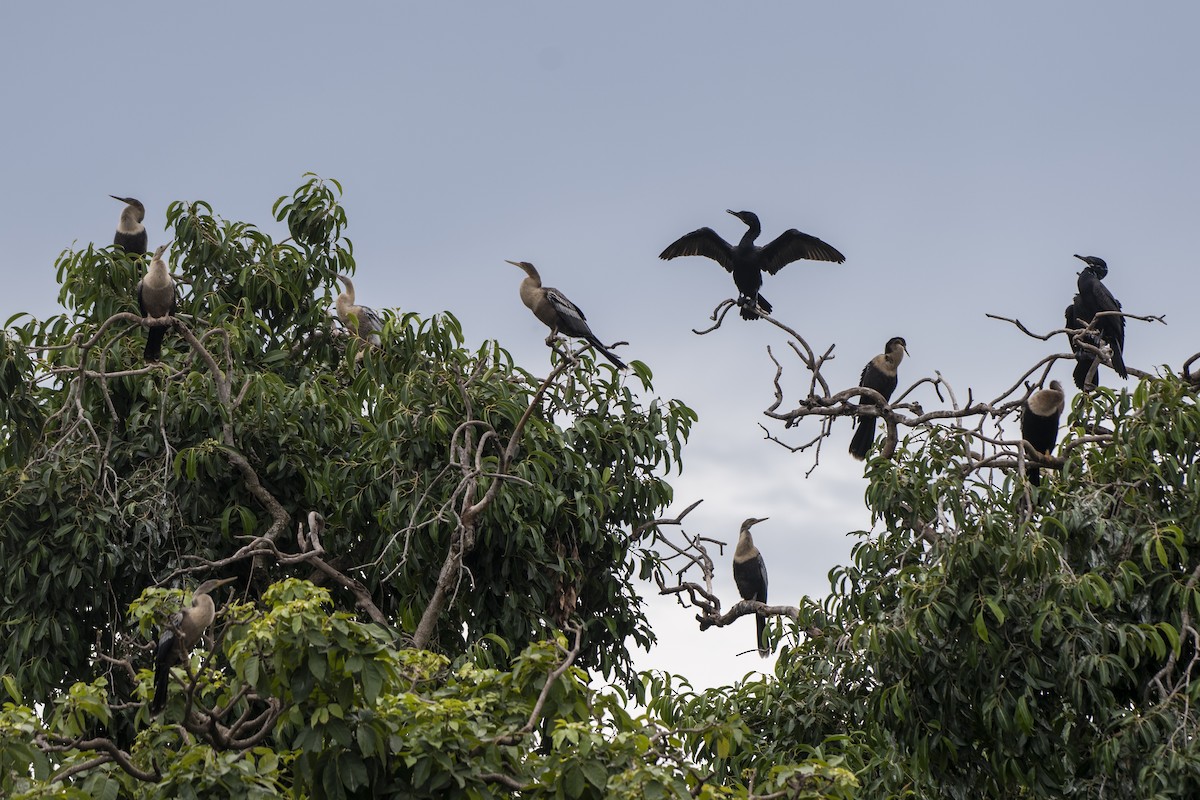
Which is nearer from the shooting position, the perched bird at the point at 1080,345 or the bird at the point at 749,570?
the perched bird at the point at 1080,345

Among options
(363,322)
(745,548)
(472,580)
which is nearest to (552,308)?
(363,322)

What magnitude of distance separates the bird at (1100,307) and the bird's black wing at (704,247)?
92.8 inches

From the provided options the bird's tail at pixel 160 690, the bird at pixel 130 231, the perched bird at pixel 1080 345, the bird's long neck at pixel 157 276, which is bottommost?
the bird's tail at pixel 160 690

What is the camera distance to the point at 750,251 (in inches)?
373

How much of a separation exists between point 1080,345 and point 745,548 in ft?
14.5

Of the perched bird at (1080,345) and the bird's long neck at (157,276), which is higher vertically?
the perched bird at (1080,345)

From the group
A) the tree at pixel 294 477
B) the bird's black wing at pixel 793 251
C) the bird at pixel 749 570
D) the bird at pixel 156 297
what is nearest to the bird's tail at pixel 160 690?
the tree at pixel 294 477

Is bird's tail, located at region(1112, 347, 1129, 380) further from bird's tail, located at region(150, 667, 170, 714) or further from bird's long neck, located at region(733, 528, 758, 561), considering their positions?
bird's tail, located at region(150, 667, 170, 714)

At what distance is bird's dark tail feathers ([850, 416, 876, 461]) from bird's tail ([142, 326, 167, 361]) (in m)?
4.36

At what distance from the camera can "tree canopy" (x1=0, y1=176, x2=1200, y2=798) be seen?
414 centimetres

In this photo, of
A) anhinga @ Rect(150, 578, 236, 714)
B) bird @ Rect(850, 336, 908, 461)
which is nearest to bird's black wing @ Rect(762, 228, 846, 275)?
bird @ Rect(850, 336, 908, 461)

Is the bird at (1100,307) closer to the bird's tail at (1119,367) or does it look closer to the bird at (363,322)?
the bird's tail at (1119,367)

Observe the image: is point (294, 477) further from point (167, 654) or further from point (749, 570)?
point (749, 570)

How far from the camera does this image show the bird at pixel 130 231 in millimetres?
10155
